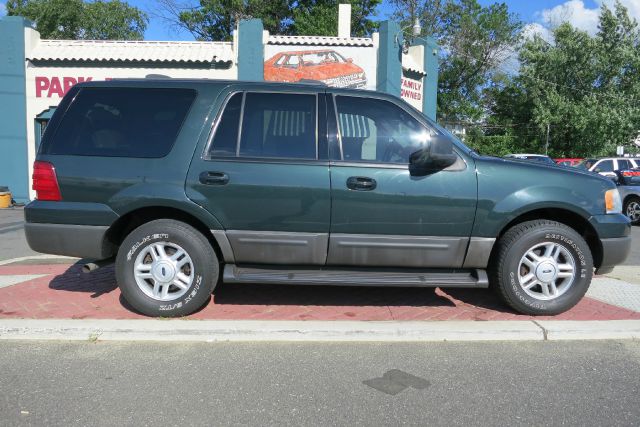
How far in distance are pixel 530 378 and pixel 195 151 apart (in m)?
3.18

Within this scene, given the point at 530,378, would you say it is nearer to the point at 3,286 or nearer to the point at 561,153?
the point at 3,286

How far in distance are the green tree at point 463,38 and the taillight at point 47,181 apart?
32496mm

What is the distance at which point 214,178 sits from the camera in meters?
4.46

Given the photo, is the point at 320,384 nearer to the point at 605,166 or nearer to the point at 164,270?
the point at 164,270

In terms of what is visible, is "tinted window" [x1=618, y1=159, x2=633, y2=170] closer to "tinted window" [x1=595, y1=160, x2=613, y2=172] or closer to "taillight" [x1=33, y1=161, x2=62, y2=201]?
"tinted window" [x1=595, y1=160, x2=613, y2=172]

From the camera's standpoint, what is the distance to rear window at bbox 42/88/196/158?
15.0ft

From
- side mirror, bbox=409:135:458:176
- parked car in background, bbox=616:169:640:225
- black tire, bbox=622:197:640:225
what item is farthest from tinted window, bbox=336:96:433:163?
black tire, bbox=622:197:640:225

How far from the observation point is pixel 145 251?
4.55 metres

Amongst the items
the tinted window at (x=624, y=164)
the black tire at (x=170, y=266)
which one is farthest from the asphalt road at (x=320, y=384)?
the tinted window at (x=624, y=164)

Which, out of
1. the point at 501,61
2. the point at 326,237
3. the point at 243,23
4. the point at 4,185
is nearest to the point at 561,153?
the point at 501,61

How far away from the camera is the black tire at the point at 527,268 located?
4.54m

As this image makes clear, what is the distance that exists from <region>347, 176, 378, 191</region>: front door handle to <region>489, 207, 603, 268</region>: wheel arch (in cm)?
123

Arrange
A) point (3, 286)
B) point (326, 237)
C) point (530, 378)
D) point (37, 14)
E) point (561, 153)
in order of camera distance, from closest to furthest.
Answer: point (530, 378) → point (326, 237) → point (3, 286) → point (37, 14) → point (561, 153)

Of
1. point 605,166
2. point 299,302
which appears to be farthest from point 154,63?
point 605,166
